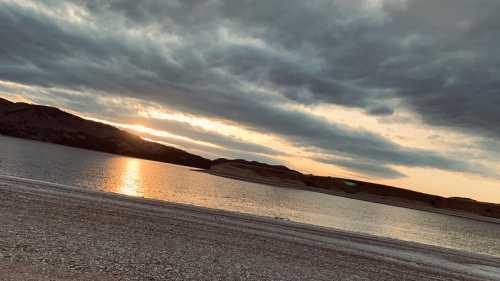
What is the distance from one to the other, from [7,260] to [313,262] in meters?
13.6

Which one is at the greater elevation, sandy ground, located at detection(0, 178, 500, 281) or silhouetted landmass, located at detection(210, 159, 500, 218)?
silhouetted landmass, located at detection(210, 159, 500, 218)

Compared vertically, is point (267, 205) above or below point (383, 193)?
below

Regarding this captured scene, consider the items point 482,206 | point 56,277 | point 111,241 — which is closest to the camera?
point 56,277

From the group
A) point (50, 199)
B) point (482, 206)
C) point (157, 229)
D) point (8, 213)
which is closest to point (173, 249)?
point (157, 229)

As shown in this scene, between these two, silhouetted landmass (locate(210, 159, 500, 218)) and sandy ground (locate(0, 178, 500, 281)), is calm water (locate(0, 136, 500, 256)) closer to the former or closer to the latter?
sandy ground (locate(0, 178, 500, 281))

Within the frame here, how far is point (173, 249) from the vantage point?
53.8 feet

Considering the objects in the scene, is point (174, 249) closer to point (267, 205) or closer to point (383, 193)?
point (267, 205)

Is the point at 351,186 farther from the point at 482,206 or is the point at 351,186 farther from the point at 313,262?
the point at 313,262

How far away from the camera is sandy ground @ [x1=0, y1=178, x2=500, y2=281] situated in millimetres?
12148

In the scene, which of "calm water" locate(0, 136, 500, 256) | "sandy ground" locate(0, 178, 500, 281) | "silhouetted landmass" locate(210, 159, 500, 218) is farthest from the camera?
"silhouetted landmass" locate(210, 159, 500, 218)

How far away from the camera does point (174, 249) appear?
16438 mm

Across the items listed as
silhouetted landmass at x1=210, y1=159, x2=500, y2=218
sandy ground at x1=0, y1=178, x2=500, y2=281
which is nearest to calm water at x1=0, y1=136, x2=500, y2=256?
sandy ground at x1=0, y1=178, x2=500, y2=281

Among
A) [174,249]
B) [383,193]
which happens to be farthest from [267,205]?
[383,193]

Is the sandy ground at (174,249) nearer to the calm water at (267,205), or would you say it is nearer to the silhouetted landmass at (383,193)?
the calm water at (267,205)
